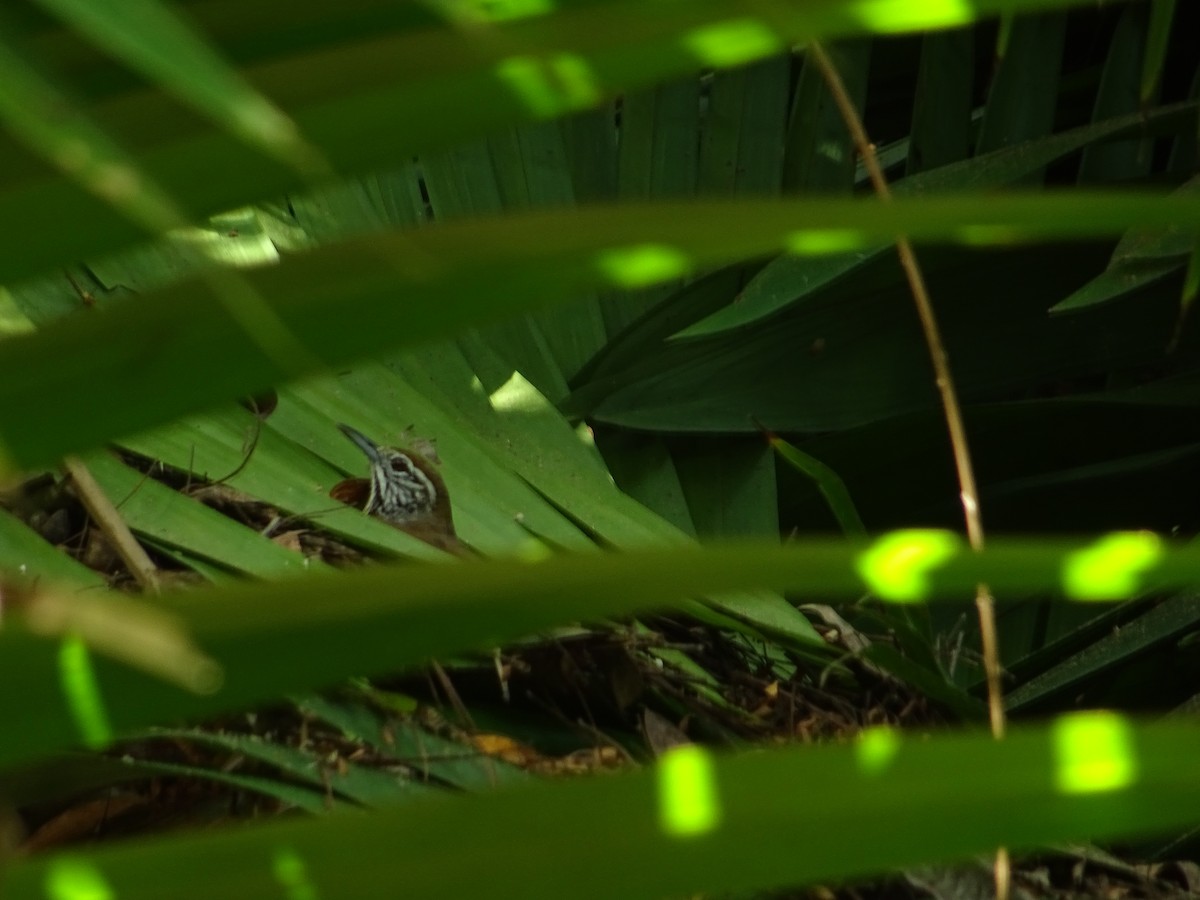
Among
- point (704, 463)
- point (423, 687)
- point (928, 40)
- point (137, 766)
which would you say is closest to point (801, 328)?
point (704, 463)

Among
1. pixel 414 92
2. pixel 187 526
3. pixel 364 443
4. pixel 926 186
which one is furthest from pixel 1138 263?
pixel 414 92

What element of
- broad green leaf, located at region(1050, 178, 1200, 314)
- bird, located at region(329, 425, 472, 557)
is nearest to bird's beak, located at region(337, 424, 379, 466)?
bird, located at region(329, 425, 472, 557)

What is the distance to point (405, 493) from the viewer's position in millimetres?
1431

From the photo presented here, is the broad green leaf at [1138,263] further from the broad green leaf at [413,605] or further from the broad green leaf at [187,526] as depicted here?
the broad green leaf at [413,605]

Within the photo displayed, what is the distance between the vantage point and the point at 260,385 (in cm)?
26

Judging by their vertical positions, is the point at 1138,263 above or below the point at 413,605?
above

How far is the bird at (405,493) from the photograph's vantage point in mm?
1093

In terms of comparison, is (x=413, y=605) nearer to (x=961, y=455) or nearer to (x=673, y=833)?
(x=673, y=833)

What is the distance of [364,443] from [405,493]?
0.31m

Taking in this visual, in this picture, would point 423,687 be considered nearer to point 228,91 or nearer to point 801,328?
point 228,91

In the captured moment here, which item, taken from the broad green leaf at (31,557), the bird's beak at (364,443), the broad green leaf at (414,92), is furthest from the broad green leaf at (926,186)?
the broad green leaf at (414,92)

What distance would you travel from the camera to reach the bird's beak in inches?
42.8

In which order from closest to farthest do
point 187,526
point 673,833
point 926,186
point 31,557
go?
point 673,833 < point 31,557 < point 187,526 < point 926,186

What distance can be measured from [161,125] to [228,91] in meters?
0.10
